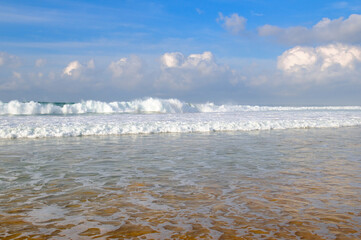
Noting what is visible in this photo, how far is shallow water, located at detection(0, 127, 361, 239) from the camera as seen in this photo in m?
3.44

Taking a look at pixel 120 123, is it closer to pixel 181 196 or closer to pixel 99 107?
pixel 181 196

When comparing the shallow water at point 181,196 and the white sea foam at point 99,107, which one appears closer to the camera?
the shallow water at point 181,196

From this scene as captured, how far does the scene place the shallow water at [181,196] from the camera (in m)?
3.44

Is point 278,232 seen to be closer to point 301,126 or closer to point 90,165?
point 90,165

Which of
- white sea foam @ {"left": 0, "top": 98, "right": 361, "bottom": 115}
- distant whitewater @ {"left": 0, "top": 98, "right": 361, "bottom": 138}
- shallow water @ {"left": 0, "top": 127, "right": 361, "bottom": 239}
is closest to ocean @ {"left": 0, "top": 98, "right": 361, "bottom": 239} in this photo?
shallow water @ {"left": 0, "top": 127, "right": 361, "bottom": 239}

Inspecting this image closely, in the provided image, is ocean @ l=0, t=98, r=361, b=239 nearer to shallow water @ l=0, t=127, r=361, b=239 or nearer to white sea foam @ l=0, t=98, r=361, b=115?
shallow water @ l=0, t=127, r=361, b=239

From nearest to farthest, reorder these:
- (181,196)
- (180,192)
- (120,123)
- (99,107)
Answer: (181,196)
(180,192)
(120,123)
(99,107)

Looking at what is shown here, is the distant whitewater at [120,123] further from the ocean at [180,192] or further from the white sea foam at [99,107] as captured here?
the ocean at [180,192]

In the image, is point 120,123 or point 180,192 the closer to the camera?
point 180,192

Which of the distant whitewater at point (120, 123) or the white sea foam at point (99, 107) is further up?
the white sea foam at point (99, 107)

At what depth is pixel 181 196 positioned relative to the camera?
15.7ft

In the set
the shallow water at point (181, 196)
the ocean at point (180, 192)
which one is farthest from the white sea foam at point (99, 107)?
the shallow water at point (181, 196)

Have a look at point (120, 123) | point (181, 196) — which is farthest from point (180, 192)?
point (120, 123)

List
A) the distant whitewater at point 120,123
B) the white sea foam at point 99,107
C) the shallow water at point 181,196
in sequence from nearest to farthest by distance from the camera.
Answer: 1. the shallow water at point 181,196
2. the distant whitewater at point 120,123
3. the white sea foam at point 99,107
